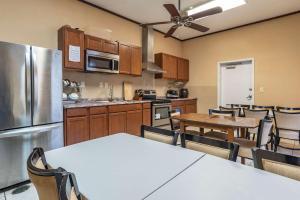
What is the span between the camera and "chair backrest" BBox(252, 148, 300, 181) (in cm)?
95

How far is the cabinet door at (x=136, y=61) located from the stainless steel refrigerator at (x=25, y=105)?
6.52 feet

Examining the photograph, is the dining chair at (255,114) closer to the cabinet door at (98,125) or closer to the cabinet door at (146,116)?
the cabinet door at (146,116)

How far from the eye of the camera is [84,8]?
148 inches

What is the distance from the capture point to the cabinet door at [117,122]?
142 inches

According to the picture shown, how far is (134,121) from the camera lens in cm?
410

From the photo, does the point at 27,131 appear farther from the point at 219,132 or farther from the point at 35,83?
the point at 219,132

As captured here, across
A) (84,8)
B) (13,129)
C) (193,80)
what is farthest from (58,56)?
(193,80)

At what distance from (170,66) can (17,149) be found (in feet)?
14.1

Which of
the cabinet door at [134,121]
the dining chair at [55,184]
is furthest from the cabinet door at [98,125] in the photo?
the dining chair at [55,184]

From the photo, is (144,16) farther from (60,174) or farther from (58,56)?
(60,174)

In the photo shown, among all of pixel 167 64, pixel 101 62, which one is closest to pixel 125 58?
pixel 101 62

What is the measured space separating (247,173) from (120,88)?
385 cm

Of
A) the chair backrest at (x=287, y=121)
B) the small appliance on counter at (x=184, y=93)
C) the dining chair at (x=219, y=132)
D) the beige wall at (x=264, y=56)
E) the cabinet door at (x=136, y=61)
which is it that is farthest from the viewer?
the small appliance on counter at (x=184, y=93)

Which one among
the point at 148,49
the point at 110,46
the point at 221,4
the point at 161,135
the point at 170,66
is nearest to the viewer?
the point at 161,135
